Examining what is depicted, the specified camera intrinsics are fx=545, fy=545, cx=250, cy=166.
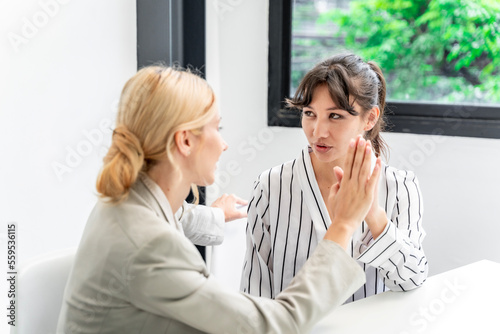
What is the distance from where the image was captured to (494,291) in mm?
1513

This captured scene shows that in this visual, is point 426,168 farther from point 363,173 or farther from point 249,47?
point 363,173

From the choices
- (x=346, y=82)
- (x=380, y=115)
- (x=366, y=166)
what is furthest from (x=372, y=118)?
(x=366, y=166)

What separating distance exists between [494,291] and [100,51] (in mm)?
1661

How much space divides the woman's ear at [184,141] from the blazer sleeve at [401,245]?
0.57 meters

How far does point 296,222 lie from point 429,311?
1.53ft

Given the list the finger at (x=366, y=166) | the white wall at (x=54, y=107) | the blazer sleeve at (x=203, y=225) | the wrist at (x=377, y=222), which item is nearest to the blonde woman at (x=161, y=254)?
the finger at (x=366, y=166)

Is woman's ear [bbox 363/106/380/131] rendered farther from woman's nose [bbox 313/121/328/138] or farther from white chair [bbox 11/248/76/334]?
white chair [bbox 11/248/76/334]

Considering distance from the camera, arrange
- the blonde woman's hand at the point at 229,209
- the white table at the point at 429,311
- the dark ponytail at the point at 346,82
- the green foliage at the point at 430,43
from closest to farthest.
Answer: the white table at the point at 429,311
the dark ponytail at the point at 346,82
the blonde woman's hand at the point at 229,209
the green foliage at the point at 430,43

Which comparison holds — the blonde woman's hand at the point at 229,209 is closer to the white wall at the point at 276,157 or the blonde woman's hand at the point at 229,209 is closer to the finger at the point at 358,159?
the white wall at the point at 276,157

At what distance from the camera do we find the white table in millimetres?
1275

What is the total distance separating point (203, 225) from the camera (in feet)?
5.36

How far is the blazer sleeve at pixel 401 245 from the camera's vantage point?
1399 mm

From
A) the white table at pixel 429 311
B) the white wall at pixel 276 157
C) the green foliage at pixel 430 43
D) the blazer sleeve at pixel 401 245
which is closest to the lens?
the white table at pixel 429 311

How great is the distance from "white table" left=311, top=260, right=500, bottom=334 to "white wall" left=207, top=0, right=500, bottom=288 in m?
0.59
